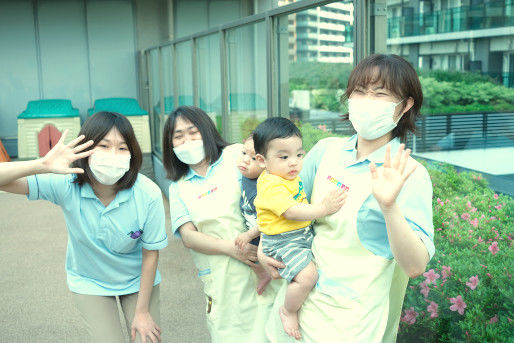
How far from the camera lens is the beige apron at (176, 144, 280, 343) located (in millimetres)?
2717

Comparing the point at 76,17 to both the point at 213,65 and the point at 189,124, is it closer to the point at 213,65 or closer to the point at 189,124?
the point at 213,65

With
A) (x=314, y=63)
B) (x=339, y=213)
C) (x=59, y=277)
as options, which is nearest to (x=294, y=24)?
(x=314, y=63)

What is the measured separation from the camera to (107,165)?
260cm

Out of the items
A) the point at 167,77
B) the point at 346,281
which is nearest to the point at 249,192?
the point at 346,281

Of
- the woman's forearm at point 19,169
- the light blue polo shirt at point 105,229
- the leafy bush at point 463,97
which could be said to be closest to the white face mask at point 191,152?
the light blue polo shirt at point 105,229

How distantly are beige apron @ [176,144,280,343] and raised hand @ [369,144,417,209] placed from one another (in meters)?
1.03

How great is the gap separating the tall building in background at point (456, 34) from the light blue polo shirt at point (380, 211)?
734 mm

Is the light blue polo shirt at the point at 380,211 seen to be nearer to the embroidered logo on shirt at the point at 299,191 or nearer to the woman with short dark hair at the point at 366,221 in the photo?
the woman with short dark hair at the point at 366,221

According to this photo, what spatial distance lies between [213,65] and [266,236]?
12.9ft

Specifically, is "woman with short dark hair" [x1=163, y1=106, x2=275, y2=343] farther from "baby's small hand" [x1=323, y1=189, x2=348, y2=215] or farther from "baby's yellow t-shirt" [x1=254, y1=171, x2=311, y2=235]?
"baby's small hand" [x1=323, y1=189, x2=348, y2=215]

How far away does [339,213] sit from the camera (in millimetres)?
2062

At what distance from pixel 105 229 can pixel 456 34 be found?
5.87 ft

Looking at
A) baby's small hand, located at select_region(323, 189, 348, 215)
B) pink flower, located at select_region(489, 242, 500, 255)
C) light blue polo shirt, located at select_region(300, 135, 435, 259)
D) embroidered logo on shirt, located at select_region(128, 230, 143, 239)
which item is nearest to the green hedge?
pink flower, located at select_region(489, 242, 500, 255)

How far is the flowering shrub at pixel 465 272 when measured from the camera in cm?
267
